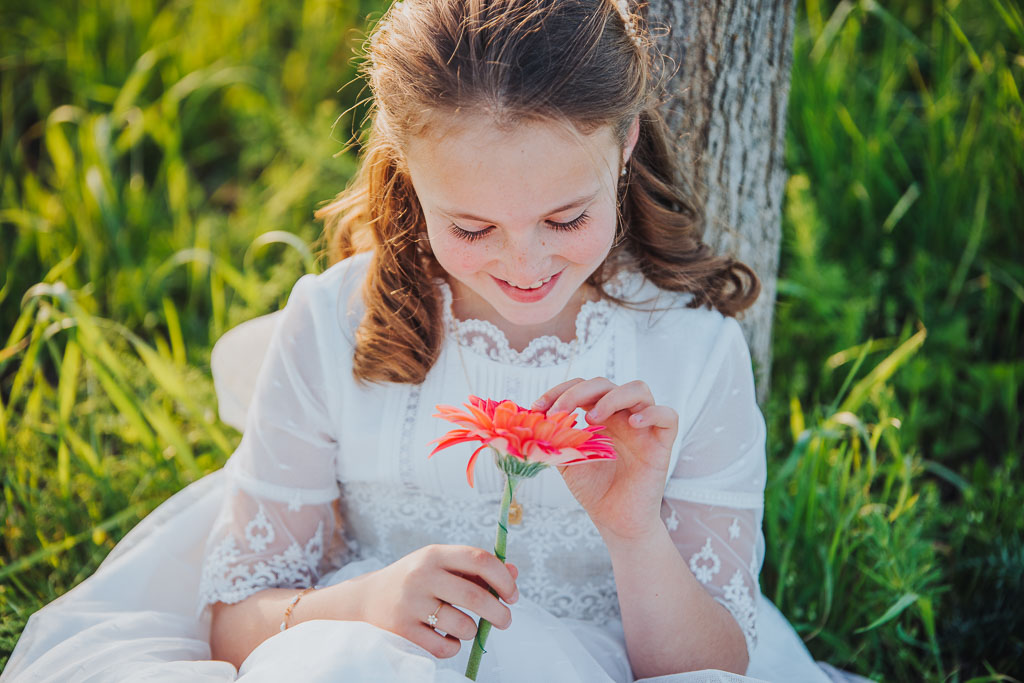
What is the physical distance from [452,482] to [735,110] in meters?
1.00

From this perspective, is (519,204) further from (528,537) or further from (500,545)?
(528,537)

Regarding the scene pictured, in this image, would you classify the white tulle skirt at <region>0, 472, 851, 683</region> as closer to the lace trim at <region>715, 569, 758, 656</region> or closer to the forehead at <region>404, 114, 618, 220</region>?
the lace trim at <region>715, 569, 758, 656</region>

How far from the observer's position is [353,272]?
173 cm

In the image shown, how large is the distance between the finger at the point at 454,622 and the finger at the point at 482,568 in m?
0.07

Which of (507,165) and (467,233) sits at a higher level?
(507,165)

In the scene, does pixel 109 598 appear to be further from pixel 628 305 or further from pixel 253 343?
pixel 628 305

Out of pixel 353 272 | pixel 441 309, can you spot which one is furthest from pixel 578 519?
pixel 353 272

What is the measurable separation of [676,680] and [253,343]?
1.18m

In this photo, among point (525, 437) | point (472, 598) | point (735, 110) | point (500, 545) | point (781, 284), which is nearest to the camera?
point (525, 437)

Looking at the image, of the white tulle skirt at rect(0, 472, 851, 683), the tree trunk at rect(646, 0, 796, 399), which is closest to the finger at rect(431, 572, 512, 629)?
A: the white tulle skirt at rect(0, 472, 851, 683)

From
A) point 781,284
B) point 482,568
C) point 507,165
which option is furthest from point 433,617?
point 781,284

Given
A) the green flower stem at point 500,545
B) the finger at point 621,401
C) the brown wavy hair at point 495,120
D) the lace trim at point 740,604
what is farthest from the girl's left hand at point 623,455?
the brown wavy hair at point 495,120

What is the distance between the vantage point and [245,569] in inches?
63.8

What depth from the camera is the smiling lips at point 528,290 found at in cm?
140
